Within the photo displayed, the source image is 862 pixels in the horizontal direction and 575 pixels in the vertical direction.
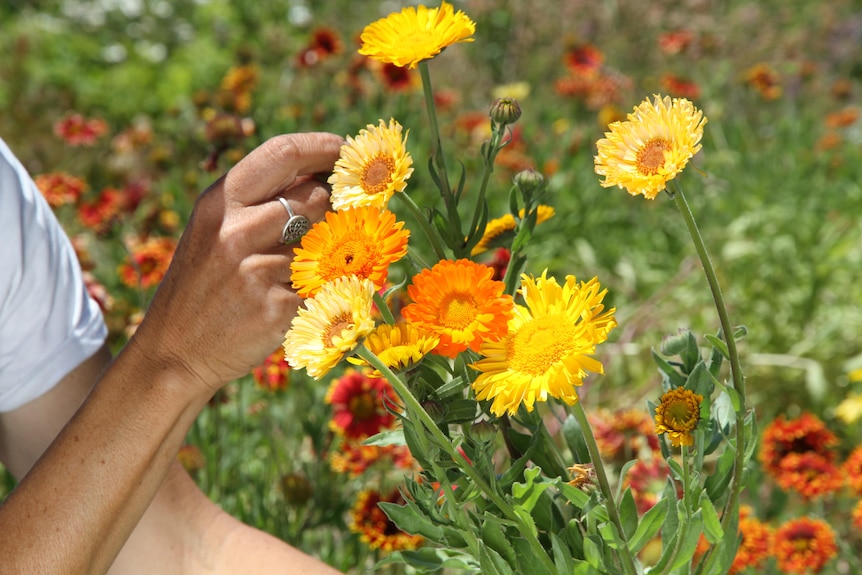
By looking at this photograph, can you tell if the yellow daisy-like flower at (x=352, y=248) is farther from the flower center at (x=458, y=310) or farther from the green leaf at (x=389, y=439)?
the green leaf at (x=389, y=439)

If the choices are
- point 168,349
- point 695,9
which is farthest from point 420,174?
point 695,9

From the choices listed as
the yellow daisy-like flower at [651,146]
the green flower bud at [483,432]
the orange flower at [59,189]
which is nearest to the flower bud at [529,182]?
the yellow daisy-like flower at [651,146]

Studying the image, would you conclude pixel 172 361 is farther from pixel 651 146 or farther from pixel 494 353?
pixel 651 146

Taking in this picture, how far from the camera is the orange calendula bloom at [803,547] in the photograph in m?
1.41

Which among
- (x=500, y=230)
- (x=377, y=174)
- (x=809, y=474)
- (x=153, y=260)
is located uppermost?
(x=377, y=174)

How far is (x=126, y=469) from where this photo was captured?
924mm

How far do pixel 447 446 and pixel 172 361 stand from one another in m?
0.37

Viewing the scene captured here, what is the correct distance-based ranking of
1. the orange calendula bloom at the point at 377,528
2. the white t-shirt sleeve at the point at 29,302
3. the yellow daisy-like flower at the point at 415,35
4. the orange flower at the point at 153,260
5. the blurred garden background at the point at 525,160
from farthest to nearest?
the orange flower at the point at 153,260 < the blurred garden background at the point at 525,160 < the orange calendula bloom at the point at 377,528 < the white t-shirt sleeve at the point at 29,302 < the yellow daisy-like flower at the point at 415,35

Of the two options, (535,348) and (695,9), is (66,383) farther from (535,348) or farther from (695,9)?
(695,9)

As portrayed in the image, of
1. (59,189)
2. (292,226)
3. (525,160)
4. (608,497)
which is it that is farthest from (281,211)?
(525,160)

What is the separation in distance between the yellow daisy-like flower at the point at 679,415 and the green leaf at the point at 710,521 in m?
0.06

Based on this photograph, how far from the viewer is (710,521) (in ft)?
2.33

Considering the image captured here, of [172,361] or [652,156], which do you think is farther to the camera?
[172,361]

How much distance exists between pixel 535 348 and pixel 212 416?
1288 millimetres
